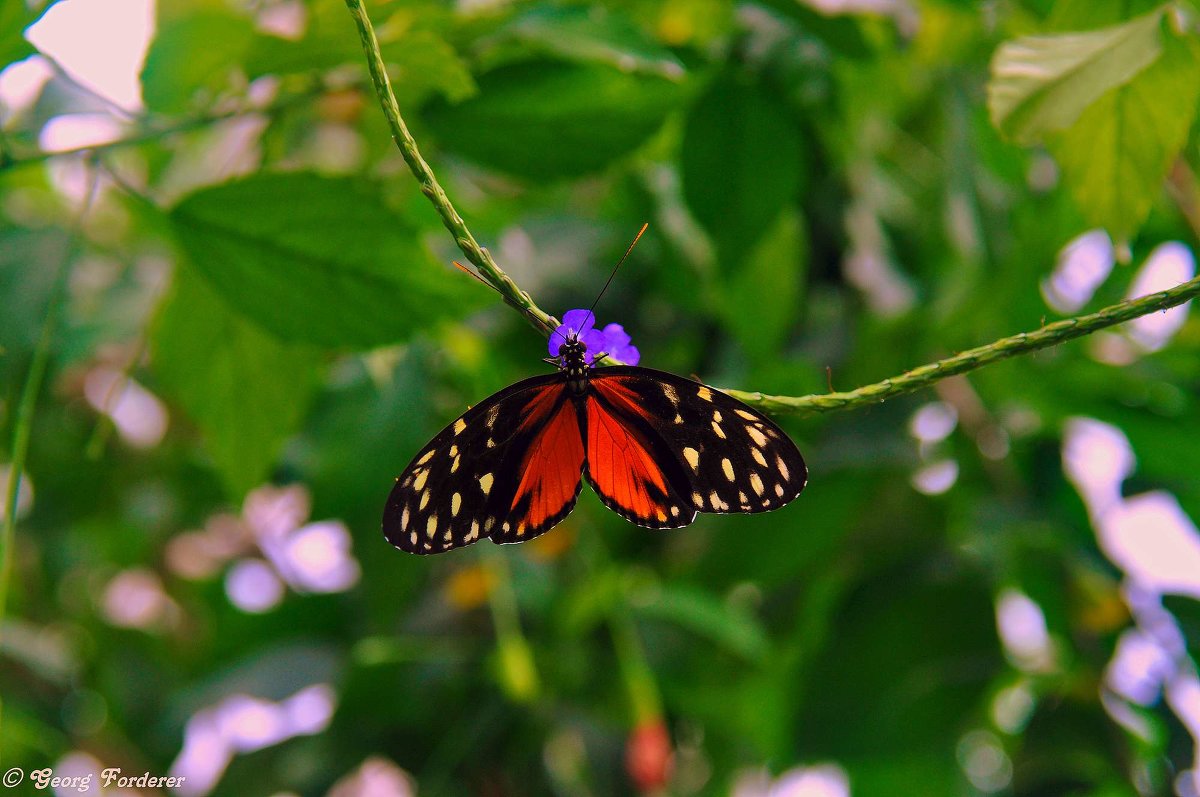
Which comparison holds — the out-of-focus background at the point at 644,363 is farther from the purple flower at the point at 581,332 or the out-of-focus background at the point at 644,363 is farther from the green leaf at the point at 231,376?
the purple flower at the point at 581,332

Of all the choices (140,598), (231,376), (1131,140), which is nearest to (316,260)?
(231,376)

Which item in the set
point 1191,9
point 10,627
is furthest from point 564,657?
point 1191,9

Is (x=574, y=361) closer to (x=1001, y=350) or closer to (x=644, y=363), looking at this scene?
(x=1001, y=350)

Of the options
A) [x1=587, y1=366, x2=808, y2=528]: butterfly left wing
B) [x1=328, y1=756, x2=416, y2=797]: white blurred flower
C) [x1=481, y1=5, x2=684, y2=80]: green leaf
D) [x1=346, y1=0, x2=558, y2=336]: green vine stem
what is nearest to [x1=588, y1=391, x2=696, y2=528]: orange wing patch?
[x1=587, y1=366, x2=808, y2=528]: butterfly left wing

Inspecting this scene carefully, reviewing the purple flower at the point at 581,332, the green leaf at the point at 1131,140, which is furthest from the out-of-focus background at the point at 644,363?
the purple flower at the point at 581,332

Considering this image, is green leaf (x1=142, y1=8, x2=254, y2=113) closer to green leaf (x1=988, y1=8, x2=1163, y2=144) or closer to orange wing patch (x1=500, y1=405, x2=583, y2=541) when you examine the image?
orange wing patch (x1=500, y1=405, x2=583, y2=541)
